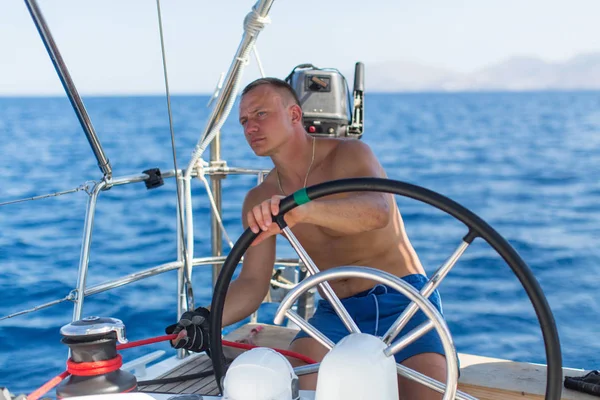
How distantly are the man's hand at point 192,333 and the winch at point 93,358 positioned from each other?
422mm

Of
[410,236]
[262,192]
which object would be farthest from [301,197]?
[410,236]

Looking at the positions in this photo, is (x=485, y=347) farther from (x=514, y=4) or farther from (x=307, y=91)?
(x=514, y=4)

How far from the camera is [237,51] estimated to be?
7.43ft

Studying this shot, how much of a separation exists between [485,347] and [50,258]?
4294 mm

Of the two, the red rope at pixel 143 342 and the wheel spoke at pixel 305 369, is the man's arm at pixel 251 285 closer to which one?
the red rope at pixel 143 342

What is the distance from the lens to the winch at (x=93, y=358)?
116cm

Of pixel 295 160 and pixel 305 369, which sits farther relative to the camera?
pixel 295 160

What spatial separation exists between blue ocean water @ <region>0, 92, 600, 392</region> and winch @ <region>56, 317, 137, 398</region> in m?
3.64

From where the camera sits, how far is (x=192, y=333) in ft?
5.40

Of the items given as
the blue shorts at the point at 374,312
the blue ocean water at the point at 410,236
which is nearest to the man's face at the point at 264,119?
the blue shorts at the point at 374,312

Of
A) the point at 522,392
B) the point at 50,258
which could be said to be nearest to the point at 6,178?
the point at 50,258

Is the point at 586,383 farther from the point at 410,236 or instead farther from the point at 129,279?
the point at 410,236

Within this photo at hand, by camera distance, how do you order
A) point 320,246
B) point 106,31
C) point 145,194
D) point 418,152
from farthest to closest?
point 106,31, point 418,152, point 145,194, point 320,246

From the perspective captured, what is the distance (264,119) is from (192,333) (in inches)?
24.4
